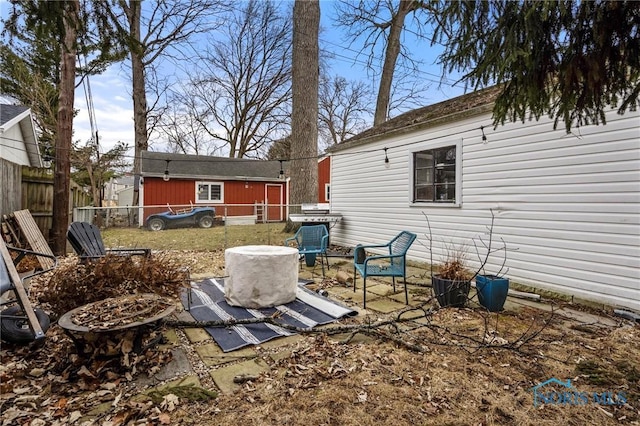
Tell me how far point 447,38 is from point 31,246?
21.8 ft

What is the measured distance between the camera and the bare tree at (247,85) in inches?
703

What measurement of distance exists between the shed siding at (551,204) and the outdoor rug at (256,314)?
8.95ft

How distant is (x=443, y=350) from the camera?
8.46 ft

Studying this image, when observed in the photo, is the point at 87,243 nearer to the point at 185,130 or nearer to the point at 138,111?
the point at 138,111

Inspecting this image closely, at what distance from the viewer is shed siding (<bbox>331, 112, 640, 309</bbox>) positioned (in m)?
3.47

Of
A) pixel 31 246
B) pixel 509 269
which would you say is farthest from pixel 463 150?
pixel 31 246

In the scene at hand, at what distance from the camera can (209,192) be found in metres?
15.2

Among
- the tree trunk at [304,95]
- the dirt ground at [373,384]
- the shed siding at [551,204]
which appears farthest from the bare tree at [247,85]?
the dirt ground at [373,384]

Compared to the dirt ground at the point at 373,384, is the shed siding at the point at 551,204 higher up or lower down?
higher up

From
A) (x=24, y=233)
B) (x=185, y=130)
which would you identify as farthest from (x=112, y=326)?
(x=185, y=130)

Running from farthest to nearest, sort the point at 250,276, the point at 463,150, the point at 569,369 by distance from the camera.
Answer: the point at 463,150 → the point at 250,276 → the point at 569,369

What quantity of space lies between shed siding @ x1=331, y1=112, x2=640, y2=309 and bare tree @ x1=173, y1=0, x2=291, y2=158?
15.0m

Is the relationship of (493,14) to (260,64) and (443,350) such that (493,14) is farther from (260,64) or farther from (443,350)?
(260,64)

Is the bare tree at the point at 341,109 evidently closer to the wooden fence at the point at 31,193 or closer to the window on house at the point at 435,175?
the window on house at the point at 435,175
